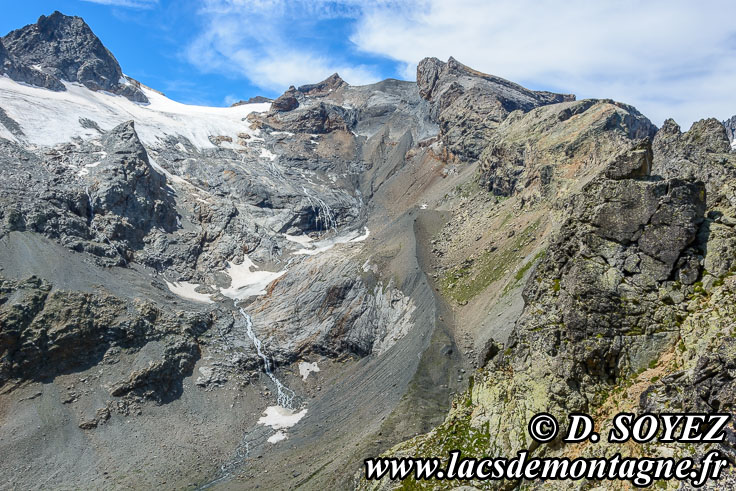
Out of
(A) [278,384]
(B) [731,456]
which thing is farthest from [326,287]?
(B) [731,456]

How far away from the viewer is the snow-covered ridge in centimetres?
8781

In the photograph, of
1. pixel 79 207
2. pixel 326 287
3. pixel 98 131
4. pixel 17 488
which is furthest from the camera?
pixel 98 131

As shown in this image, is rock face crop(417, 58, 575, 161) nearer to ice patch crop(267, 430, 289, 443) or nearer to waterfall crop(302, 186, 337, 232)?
waterfall crop(302, 186, 337, 232)

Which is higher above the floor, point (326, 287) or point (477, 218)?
point (477, 218)

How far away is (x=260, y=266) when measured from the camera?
8206 cm

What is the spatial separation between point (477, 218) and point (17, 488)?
60.6 meters

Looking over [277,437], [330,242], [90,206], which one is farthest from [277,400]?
[90,206]

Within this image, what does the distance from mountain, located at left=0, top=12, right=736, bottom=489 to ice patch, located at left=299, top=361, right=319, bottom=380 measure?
7.0 inches

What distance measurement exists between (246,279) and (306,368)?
24.7 m

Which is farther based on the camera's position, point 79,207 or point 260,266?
point 260,266

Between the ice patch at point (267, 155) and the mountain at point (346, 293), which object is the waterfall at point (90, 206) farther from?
the ice patch at point (267, 155)

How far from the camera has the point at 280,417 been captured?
5159cm

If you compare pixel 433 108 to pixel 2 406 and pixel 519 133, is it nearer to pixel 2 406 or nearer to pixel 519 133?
pixel 519 133

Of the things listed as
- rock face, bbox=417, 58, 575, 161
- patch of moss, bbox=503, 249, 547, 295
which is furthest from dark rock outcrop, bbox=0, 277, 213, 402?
rock face, bbox=417, 58, 575, 161
